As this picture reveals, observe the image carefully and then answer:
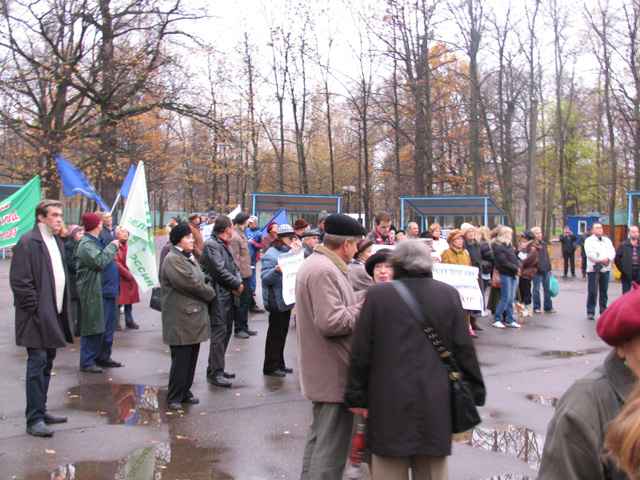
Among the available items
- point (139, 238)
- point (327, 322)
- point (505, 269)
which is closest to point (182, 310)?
point (139, 238)

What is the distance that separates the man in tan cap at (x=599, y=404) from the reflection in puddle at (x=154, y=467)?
3083mm

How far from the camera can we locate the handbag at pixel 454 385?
9.56 feet

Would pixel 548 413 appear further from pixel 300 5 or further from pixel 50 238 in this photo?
pixel 300 5

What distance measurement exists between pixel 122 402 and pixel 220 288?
5.17 ft

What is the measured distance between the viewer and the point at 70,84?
20.6 metres

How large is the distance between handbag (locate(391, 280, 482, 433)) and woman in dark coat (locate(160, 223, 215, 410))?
3.26 metres

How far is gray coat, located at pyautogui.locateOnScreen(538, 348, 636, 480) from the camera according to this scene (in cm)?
174

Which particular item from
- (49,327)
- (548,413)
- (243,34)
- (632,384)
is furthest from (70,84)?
(632,384)

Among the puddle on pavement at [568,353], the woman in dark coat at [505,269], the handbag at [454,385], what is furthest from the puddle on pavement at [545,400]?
the woman in dark coat at [505,269]

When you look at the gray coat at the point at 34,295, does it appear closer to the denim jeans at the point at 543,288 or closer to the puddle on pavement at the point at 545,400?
the puddle on pavement at the point at 545,400

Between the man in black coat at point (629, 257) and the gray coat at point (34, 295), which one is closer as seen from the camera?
the gray coat at point (34, 295)

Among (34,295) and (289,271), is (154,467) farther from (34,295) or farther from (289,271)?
(289,271)

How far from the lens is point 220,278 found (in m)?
6.48

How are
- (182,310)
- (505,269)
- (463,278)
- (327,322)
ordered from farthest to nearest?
(505,269) < (463,278) < (182,310) < (327,322)
